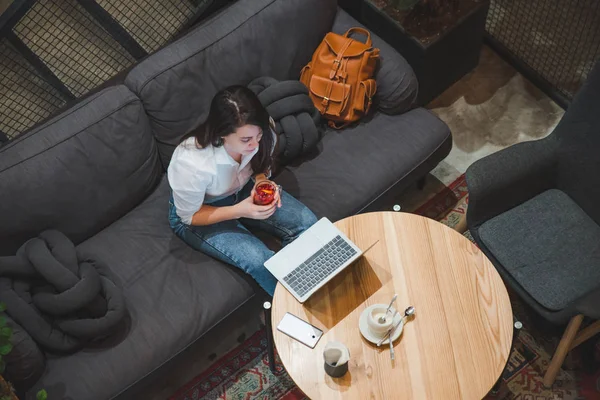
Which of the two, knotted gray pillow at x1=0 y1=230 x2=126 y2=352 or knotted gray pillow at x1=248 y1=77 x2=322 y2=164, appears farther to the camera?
knotted gray pillow at x1=248 y1=77 x2=322 y2=164

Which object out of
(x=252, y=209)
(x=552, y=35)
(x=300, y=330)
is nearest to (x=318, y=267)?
(x=300, y=330)

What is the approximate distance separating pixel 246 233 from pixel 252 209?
22 centimetres

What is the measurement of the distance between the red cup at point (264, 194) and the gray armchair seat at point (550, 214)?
761 millimetres

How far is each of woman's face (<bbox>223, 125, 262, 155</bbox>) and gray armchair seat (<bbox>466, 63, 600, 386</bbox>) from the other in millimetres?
858

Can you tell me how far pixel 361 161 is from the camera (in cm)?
297

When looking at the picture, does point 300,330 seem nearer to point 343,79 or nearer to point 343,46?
point 343,79

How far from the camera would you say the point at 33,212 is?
8.68 feet

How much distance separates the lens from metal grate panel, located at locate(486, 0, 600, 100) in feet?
12.1

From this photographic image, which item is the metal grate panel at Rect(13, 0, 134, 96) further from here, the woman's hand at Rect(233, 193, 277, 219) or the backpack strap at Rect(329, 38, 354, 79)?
the woman's hand at Rect(233, 193, 277, 219)

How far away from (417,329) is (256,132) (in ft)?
2.82

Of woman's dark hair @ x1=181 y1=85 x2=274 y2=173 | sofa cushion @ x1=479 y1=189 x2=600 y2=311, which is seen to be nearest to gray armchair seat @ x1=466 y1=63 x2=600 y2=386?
sofa cushion @ x1=479 y1=189 x2=600 y2=311

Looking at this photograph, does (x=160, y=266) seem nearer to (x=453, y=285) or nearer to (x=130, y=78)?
(x=130, y=78)

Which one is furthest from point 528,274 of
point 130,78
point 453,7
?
point 130,78

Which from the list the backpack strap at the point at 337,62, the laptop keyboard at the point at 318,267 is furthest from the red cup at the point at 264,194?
the backpack strap at the point at 337,62
